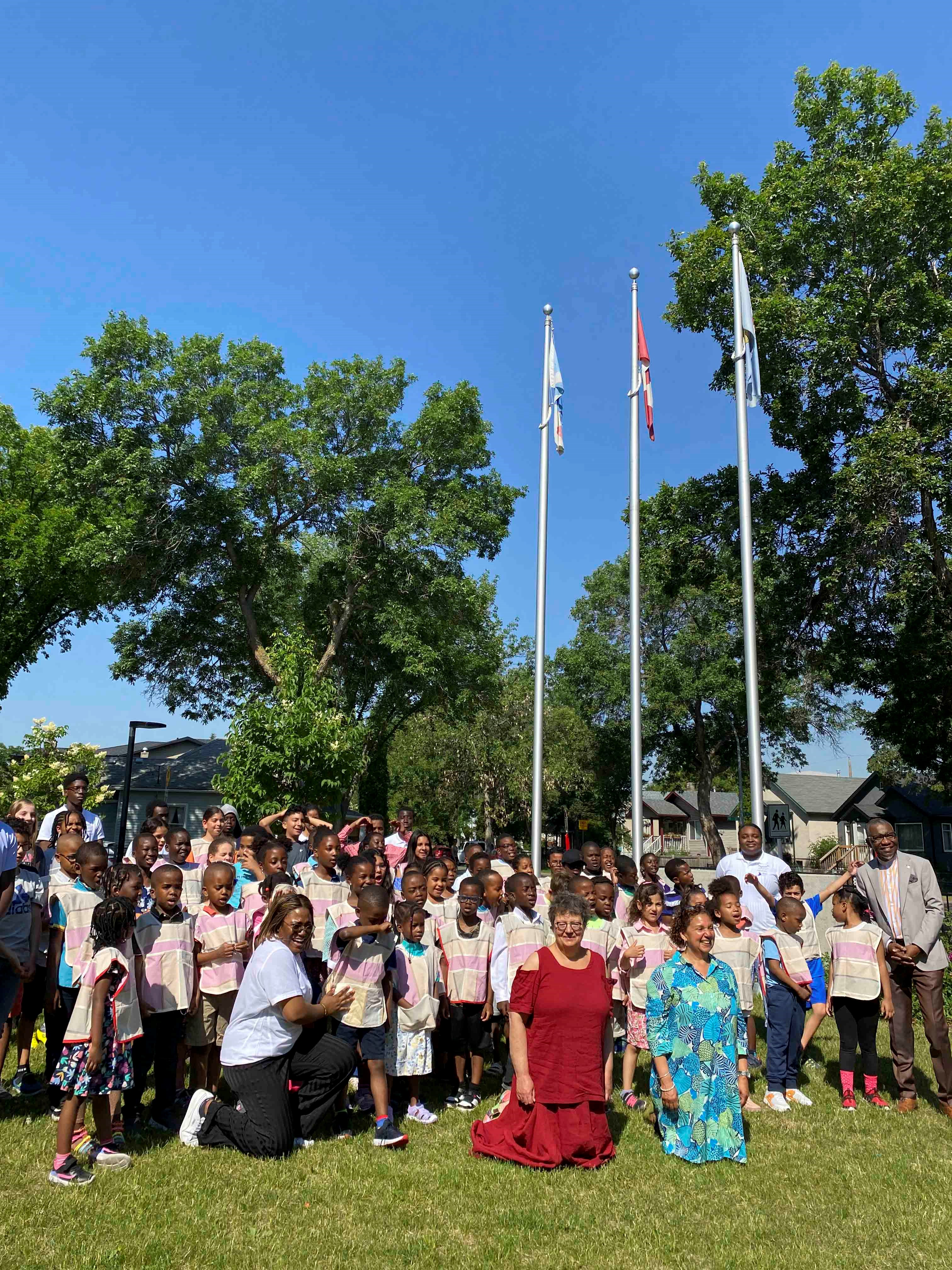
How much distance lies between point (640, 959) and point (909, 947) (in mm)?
2139

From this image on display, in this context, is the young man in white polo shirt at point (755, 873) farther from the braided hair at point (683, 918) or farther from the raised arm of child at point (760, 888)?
the braided hair at point (683, 918)

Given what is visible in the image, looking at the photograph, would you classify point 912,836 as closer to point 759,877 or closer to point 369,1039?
point 759,877

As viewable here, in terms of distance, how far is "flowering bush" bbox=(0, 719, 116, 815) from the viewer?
24.8 metres

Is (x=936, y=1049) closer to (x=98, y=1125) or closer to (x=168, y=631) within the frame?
(x=98, y=1125)

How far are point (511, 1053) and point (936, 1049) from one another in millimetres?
3699

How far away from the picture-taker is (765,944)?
25.2 ft

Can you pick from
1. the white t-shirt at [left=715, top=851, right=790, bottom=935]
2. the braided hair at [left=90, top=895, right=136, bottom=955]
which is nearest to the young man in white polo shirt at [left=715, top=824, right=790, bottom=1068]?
the white t-shirt at [left=715, top=851, right=790, bottom=935]

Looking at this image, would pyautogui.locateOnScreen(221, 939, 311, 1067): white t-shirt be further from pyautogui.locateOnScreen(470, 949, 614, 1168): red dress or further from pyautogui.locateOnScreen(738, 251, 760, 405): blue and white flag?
pyautogui.locateOnScreen(738, 251, 760, 405): blue and white flag

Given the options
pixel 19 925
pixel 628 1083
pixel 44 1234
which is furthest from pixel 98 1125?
pixel 628 1083

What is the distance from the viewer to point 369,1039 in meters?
6.38

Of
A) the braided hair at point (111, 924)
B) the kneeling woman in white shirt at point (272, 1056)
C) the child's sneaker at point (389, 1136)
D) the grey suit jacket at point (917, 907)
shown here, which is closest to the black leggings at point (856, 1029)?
the grey suit jacket at point (917, 907)

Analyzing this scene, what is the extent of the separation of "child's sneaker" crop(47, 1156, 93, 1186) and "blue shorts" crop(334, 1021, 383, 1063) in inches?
69.4

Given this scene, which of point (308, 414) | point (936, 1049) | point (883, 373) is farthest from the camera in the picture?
point (308, 414)

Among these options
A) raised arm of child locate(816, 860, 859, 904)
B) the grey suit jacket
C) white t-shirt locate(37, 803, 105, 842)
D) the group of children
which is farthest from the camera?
white t-shirt locate(37, 803, 105, 842)
